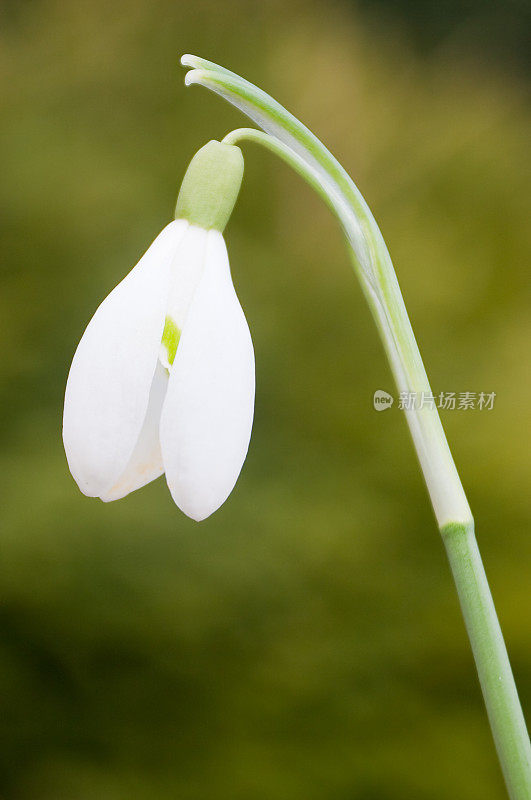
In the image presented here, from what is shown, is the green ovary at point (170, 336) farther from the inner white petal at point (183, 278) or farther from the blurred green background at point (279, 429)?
the blurred green background at point (279, 429)

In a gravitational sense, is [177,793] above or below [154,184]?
below

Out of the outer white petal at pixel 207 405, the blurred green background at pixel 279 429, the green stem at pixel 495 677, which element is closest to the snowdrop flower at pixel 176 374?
the outer white petal at pixel 207 405

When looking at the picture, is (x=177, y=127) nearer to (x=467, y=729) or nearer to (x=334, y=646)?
(x=334, y=646)

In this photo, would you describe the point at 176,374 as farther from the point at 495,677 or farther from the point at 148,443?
the point at 495,677

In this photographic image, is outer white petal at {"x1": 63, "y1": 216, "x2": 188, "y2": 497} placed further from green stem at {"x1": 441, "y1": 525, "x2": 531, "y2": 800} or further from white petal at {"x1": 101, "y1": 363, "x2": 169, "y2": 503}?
green stem at {"x1": 441, "y1": 525, "x2": 531, "y2": 800}

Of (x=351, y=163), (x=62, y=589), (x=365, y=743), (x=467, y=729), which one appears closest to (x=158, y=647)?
(x=62, y=589)

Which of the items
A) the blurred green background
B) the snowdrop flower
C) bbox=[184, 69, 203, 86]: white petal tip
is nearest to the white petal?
the snowdrop flower
